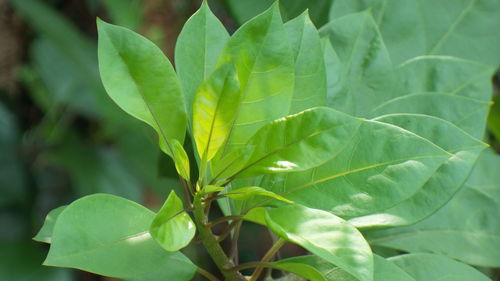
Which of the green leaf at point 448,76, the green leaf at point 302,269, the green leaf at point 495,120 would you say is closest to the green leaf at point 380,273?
the green leaf at point 302,269

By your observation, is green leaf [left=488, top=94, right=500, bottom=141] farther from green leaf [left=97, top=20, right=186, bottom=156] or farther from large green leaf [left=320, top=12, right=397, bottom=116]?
green leaf [left=97, top=20, right=186, bottom=156]

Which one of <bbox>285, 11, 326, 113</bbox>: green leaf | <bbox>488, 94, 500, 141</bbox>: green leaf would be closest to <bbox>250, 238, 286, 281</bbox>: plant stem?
<bbox>285, 11, 326, 113</bbox>: green leaf

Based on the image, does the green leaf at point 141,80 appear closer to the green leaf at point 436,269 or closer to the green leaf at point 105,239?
the green leaf at point 105,239

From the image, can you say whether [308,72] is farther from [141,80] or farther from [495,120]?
[495,120]

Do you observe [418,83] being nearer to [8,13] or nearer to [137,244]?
[137,244]

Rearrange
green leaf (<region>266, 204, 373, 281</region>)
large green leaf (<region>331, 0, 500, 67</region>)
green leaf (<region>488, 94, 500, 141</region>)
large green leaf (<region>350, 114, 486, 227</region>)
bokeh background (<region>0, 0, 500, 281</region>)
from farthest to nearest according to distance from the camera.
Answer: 1. bokeh background (<region>0, 0, 500, 281</region>)
2. green leaf (<region>488, 94, 500, 141</region>)
3. large green leaf (<region>331, 0, 500, 67</region>)
4. large green leaf (<region>350, 114, 486, 227</region>)
5. green leaf (<region>266, 204, 373, 281</region>)

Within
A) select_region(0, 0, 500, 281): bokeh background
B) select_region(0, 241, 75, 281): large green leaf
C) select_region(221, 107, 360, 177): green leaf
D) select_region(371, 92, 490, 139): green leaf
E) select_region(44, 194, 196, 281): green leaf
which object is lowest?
select_region(0, 241, 75, 281): large green leaf
